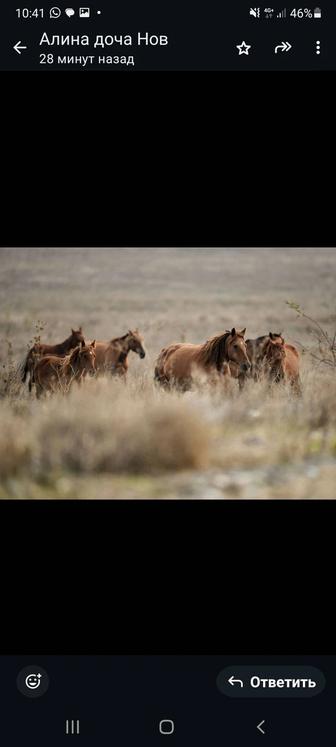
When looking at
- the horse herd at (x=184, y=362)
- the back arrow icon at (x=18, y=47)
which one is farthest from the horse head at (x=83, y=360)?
the back arrow icon at (x=18, y=47)

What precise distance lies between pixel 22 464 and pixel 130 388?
2.99 meters

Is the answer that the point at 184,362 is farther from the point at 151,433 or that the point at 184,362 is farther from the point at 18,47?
the point at 18,47

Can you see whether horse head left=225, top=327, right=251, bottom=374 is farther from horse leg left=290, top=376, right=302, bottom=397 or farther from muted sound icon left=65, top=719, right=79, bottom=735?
muted sound icon left=65, top=719, right=79, bottom=735

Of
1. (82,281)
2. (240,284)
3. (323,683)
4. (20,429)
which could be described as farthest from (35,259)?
(323,683)

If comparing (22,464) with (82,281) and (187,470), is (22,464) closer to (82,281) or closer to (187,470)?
(187,470)

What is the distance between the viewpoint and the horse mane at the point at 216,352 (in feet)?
35.9

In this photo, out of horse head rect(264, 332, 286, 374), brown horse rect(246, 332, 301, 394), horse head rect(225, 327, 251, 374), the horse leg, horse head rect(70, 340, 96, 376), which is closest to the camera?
the horse leg

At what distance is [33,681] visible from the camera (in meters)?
4.00

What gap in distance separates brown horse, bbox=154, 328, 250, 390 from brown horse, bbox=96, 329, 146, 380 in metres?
0.61

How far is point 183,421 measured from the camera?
762 cm

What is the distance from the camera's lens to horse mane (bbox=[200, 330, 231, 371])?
10953mm

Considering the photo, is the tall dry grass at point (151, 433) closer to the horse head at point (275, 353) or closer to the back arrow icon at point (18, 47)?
the horse head at point (275, 353)

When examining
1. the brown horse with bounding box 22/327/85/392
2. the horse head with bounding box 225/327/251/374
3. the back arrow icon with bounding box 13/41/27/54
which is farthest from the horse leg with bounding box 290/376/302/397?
the back arrow icon with bounding box 13/41/27/54

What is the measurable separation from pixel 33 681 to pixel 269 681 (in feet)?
3.98
